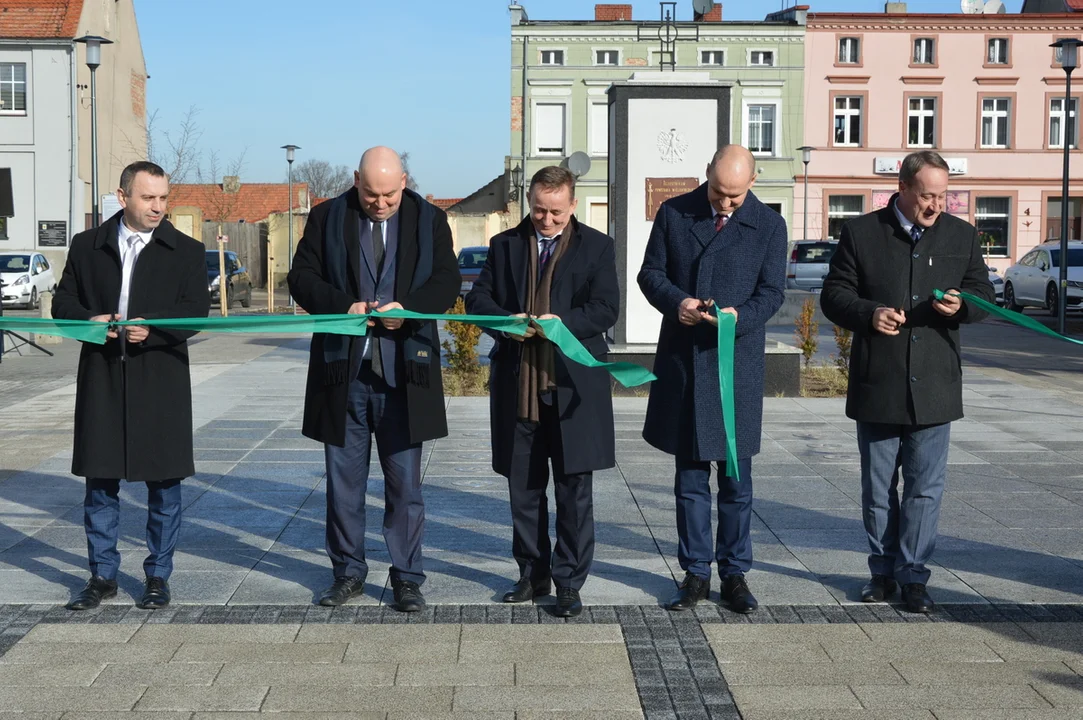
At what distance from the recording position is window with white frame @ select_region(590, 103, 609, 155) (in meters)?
47.8

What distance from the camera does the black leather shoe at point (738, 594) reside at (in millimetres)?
5602

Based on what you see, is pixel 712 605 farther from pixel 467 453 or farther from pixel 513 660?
pixel 467 453

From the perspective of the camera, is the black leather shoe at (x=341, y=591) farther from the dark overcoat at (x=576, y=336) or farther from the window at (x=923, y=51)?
the window at (x=923, y=51)

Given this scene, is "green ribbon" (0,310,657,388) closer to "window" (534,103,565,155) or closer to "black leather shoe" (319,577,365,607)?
"black leather shoe" (319,577,365,607)

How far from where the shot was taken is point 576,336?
566 cm

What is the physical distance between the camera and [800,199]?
47.9 metres

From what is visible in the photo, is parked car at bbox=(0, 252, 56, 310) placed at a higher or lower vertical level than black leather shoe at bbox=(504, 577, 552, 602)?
higher

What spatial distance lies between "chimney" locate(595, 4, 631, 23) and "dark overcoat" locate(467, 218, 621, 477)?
150ft

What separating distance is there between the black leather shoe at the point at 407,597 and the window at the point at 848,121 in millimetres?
44170

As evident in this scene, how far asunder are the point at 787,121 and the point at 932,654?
4441 cm

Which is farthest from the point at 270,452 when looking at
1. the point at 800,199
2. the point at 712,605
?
the point at 800,199

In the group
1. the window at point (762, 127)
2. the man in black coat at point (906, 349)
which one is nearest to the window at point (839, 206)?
the window at point (762, 127)

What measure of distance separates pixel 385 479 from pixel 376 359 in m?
0.53

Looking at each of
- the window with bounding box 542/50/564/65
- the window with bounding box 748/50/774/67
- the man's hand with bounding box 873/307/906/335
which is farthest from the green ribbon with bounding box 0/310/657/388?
the window with bounding box 748/50/774/67
